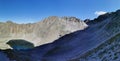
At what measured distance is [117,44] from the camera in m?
51.2

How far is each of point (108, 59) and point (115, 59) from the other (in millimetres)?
3111

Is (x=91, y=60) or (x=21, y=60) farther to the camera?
(x=21, y=60)

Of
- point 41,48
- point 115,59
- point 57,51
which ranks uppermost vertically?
point 41,48

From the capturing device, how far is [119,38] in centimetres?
5366

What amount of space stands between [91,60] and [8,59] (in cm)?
1770

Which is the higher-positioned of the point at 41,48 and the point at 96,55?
the point at 41,48

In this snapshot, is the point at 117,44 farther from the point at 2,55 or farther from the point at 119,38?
the point at 2,55

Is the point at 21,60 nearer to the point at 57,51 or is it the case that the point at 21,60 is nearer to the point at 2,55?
the point at 2,55

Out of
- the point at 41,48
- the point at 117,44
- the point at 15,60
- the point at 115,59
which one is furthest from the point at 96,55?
the point at 41,48

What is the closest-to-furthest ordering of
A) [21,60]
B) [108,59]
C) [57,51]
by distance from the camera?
1. [108,59]
2. [21,60]
3. [57,51]

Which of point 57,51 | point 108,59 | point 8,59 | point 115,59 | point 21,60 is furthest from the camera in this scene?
point 57,51

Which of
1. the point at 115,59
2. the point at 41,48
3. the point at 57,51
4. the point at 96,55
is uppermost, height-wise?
the point at 41,48

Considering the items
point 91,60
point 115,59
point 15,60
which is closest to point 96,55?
point 91,60

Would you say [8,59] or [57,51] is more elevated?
[57,51]
